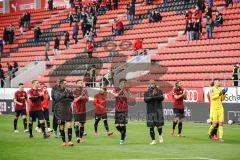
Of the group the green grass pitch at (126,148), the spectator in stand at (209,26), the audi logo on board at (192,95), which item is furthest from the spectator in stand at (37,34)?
the green grass pitch at (126,148)

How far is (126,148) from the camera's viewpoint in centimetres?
2002

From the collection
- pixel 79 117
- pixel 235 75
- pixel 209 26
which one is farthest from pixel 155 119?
pixel 209 26

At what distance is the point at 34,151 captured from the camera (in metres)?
19.2

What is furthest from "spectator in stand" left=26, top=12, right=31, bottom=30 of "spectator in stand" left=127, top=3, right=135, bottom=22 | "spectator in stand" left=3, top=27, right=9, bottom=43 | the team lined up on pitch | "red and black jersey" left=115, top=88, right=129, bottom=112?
"red and black jersey" left=115, top=88, right=129, bottom=112

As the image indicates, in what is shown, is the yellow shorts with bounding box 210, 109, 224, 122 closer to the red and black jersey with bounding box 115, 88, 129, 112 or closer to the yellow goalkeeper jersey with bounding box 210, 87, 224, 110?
the yellow goalkeeper jersey with bounding box 210, 87, 224, 110

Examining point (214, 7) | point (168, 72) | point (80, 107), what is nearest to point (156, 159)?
point (80, 107)

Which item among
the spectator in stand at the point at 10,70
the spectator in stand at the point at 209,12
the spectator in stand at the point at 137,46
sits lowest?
the spectator in stand at the point at 10,70

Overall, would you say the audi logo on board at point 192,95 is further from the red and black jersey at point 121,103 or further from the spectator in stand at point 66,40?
the spectator in stand at point 66,40

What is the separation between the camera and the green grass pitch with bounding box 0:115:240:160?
17.6 m

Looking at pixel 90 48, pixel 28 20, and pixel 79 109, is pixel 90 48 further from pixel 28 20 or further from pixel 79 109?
pixel 79 109

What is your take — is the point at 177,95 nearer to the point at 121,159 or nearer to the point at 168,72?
the point at 121,159

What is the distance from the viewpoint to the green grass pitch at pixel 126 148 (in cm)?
1764

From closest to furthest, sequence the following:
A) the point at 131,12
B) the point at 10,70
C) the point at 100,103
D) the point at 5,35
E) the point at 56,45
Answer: the point at 100,103 → the point at 131,12 → the point at 10,70 → the point at 56,45 → the point at 5,35

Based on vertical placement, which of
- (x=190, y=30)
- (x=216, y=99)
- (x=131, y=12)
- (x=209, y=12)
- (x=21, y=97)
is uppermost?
(x=131, y=12)
